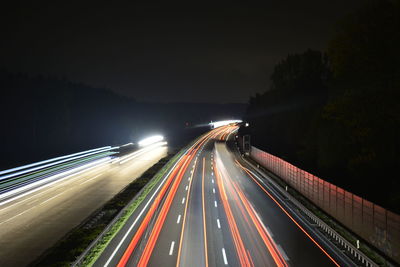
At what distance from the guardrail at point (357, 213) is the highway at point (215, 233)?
8.66 feet

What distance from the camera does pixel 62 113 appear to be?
8488 centimetres

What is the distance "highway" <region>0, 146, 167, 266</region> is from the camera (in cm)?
1969

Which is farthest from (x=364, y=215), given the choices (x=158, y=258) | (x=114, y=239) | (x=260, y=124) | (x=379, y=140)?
(x=260, y=124)

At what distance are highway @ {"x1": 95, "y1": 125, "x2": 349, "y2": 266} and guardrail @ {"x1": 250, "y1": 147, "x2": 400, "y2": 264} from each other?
2.64m

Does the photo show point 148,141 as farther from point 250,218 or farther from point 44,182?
point 250,218

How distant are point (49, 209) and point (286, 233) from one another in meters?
20.7

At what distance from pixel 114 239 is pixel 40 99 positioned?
73.4 metres

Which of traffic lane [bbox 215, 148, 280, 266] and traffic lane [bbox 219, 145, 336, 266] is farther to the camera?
traffic lane [bbox 219, 145, 336, 266]

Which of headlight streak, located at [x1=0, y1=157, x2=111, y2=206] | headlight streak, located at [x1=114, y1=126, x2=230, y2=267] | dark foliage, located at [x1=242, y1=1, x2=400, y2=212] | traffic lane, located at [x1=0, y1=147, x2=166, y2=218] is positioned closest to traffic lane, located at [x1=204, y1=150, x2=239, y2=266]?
headlight streak, located at [x1=114, y1=126, x2=230, y2=267]

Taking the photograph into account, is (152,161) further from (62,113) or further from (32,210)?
(62,113)

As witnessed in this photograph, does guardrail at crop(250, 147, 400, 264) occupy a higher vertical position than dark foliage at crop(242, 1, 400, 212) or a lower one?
lower

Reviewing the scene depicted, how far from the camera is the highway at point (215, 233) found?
17312 mm

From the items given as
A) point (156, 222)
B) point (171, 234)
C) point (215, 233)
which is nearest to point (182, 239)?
point (171, 234)

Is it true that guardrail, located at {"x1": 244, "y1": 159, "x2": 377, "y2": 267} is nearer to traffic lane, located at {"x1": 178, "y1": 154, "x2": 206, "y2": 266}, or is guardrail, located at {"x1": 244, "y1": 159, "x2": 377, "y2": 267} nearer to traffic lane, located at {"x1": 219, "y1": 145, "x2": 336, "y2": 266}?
traffic lane, located at {"x1": 219, "y1": 145, "x2": 336, "y2": 266}
